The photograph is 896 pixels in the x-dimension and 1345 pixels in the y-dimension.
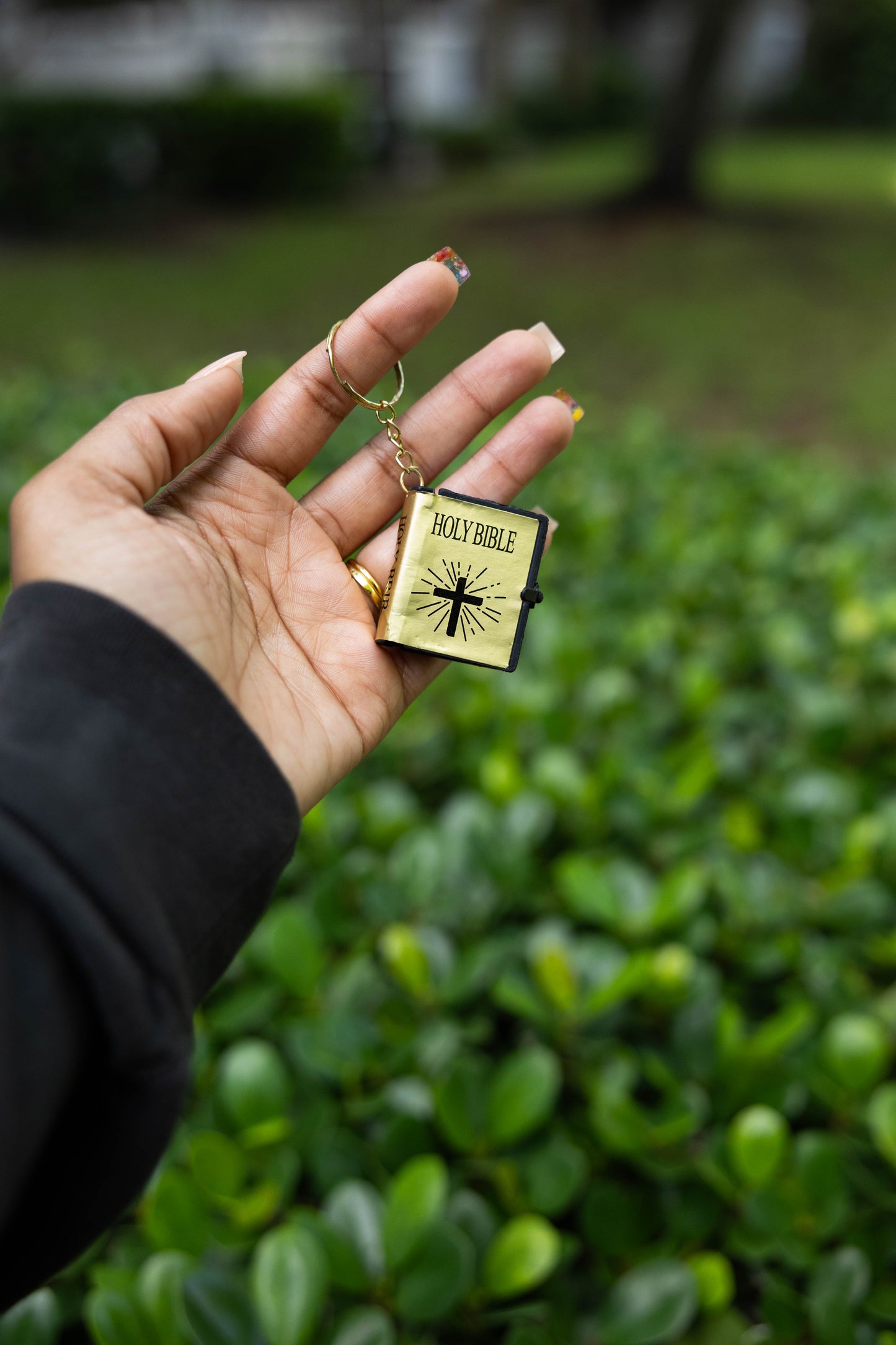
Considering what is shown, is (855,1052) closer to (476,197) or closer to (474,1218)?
(474,1218)

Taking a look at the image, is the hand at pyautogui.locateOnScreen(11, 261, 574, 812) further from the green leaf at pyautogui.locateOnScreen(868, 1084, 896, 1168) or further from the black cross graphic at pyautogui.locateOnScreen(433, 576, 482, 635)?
the green leaf at pyautogui.locateOnScreen(868, 1084, 896, 1168)

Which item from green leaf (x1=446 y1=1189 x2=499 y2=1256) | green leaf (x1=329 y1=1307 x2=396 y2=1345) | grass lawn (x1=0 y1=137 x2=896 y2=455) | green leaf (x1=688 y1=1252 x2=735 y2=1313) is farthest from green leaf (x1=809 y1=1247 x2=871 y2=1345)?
grass lawn (x1=0 y1=137 x2=896 y2=455)

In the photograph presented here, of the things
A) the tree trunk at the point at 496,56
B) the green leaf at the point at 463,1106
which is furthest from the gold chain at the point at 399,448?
the tree trunk at the point at 496,56

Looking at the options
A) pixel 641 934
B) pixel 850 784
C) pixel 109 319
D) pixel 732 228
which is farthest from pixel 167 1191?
pixel 732 228

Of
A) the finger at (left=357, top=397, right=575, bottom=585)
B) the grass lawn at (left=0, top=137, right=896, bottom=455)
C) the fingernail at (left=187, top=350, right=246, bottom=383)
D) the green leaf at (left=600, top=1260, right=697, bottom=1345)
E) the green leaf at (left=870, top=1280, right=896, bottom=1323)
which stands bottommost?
the grass lawn at (left=0, top=137, right=896, bottom=455)

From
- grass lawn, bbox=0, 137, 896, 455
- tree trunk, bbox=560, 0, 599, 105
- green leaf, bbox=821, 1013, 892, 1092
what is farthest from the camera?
tree trunk, bbox=560, 0, 599, 105

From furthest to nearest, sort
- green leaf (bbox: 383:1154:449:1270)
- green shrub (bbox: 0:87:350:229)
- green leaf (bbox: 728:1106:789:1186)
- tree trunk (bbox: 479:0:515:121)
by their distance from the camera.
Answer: tree trunk (bbox: 479:0:515:121) < green shrub (bbox: 0:87:350:229) < green leaf (bbox: 728:1106:789:1186) < green leaf (bbox: 383:1154:449:1270)

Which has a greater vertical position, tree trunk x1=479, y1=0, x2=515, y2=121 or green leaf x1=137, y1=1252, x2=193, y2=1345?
tree trunk x1=479, y1=0, x2=515, y2=121

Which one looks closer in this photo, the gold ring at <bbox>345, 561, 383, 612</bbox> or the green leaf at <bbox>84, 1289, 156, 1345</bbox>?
the green leaf at <bbox>84, 1289, 156, 1345</bbox>
